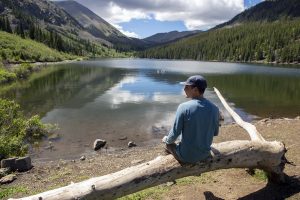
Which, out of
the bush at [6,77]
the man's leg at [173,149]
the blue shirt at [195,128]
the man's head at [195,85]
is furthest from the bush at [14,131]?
the bush at [6,77]

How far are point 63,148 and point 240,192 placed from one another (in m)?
15.6

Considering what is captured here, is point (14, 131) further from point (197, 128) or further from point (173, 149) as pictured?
point (197, 128)

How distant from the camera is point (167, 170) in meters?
9.62

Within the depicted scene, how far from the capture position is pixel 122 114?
36.3 meters

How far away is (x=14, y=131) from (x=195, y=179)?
1541 cm

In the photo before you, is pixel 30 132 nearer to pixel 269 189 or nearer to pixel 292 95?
pixel 269 189

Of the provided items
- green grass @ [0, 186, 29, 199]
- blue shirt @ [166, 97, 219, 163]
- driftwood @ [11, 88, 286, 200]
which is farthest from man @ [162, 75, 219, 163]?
green grass @ [0, 186, 29, 199]

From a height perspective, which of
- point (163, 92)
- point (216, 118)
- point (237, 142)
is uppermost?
point (216, 118)

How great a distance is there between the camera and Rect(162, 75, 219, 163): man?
879cm

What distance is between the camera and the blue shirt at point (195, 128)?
28.9 feet

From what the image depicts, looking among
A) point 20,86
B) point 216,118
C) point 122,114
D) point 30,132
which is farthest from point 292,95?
point 216,118

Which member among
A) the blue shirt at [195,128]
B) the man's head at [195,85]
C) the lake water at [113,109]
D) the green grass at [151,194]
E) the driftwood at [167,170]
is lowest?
the lake water at [113,109]

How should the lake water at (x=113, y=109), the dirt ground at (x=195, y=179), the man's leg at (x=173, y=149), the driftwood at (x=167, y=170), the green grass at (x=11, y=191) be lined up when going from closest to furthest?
the driftwood at (x=167, y=170) < the man's leg at (x=173, y=149) < the dirt ground at (x=195, y=179) < the green grass at (x=11, y=191) < the lake water at (x=113, y=109)

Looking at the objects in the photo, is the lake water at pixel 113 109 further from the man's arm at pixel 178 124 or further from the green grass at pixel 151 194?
the man's arm at pixel 178 124
